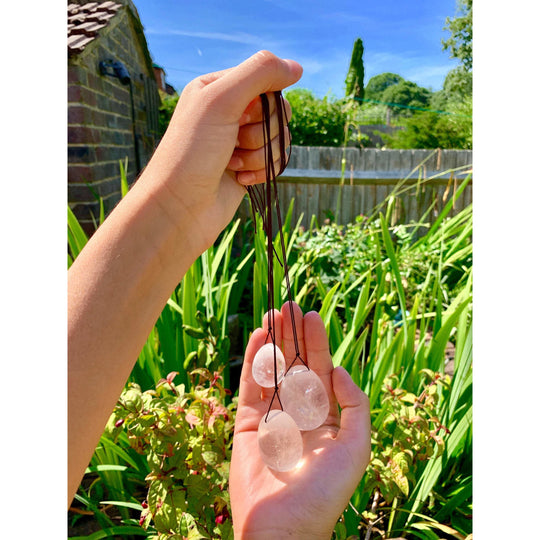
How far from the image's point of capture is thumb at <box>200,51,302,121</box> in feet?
2.53

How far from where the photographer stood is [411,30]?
82.7ft

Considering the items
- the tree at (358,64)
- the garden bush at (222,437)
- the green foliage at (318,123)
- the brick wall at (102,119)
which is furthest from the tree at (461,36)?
the garden bush at (222,437)

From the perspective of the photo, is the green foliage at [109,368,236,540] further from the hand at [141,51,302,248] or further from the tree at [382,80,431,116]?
the tree at [382,80,431,116]

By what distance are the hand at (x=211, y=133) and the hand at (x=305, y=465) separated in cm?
31

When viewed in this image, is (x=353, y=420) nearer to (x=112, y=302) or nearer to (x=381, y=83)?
(x=112, y=302)

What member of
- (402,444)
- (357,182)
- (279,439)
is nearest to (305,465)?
(279,439)

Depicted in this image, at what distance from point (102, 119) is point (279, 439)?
310 cm

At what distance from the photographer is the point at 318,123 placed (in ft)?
19.9

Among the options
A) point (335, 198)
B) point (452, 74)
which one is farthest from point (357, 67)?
point (335, 198)

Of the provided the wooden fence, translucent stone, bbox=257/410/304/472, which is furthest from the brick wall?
translucent stone, bbox=257/410/304/472
